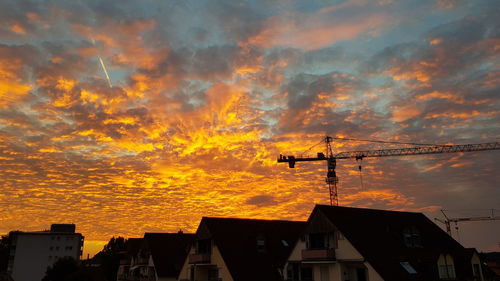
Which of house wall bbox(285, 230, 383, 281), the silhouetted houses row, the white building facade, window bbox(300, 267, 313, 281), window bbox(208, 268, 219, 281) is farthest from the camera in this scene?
the white building facade

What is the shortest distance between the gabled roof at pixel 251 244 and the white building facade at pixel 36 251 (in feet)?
325

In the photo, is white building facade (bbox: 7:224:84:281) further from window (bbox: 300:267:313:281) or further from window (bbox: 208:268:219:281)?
window (bbox: 300:267:313:281)

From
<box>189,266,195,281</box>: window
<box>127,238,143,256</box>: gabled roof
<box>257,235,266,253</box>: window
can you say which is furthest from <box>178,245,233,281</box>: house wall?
<box>127,238,143,256</box>: gabled roof

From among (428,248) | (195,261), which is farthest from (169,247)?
(428,248)

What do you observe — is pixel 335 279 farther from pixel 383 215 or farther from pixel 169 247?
pixel 169 247

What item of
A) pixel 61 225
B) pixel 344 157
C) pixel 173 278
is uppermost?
pixel 344 157

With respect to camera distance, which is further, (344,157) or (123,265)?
(344,157)

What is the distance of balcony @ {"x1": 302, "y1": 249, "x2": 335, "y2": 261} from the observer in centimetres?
4125

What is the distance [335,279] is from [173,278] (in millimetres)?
32063

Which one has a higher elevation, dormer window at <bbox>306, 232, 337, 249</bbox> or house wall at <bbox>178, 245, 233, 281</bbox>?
dormer window at <bbox>306, 232, 337, 249</bbox>

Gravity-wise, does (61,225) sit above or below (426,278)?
above

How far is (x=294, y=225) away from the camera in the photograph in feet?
205

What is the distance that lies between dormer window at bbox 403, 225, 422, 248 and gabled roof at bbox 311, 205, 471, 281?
28cm

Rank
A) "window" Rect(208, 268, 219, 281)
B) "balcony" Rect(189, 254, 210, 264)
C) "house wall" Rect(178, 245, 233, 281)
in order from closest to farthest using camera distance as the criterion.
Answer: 1. "house wall" Rect(178, 245, 233, 281)
2. "window" Rect(208, 268, 219, 281)
3. "balcony" Rect(189, 254, 210, 264)
